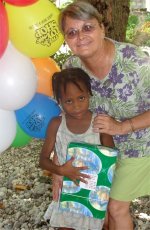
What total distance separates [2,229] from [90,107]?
1.49 meters

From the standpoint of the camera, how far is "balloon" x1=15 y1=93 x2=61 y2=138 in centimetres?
246

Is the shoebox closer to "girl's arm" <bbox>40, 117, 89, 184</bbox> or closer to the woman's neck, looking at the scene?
"girl's arm" <bbox>40, 117, 89, 184</bbox>

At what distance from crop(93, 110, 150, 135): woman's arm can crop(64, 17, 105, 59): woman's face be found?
0.34 metres

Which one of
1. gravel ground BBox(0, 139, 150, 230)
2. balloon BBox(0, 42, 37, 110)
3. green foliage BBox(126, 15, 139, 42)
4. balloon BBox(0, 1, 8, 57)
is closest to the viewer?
balloon BBox(0, 1, 8, 57)

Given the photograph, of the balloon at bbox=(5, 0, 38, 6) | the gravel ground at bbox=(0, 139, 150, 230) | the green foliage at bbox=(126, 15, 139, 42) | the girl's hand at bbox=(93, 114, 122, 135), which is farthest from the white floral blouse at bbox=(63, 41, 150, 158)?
the green foliage at bbox=(126, 15, 139, 42)

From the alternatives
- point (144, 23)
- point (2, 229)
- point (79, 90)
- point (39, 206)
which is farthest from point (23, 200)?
point (144, 23)

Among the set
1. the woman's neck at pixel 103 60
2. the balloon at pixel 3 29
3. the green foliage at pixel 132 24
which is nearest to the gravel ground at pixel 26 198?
the woman's neck at pixel 103 60

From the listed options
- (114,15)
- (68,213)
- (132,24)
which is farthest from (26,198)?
(132,24)

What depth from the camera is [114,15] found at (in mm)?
3740

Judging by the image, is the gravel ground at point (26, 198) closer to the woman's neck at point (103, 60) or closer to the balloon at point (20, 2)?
the woman's neck at point (103, 60)

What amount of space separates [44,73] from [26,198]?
176 centimetres

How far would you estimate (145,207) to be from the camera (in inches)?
152

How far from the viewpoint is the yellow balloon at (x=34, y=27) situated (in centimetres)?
228

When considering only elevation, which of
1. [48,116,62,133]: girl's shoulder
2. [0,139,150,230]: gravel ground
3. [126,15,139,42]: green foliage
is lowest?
[0,139,150,230]: gravel ground
